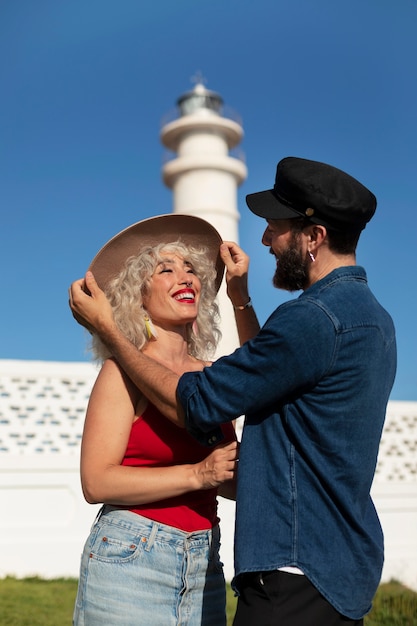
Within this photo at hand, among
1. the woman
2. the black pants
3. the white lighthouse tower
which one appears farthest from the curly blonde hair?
the white lighthouse tower

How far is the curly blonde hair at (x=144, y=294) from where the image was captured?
2.45 metres

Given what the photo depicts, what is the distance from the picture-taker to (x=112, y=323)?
87.4 inches

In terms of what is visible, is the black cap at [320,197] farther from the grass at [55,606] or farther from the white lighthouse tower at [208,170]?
the white lighthouse tower at [208,170]

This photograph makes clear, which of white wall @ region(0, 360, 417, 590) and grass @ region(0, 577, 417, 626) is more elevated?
white wall @ region(0, 360, 417, 590)

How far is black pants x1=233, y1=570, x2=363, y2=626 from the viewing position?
5.80ft

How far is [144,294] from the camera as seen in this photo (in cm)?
252

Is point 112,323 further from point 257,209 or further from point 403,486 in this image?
point 403,486

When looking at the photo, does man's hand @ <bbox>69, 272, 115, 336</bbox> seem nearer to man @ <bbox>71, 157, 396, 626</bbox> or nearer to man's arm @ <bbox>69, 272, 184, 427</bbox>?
man's arm @ <bbox>69, 272, 184, 427</bbox>

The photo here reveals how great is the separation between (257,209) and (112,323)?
0.58 metres

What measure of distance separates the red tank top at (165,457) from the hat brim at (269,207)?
2.36ft

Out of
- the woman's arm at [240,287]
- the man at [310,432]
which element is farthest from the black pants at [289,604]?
the woman's arm at [240,287]

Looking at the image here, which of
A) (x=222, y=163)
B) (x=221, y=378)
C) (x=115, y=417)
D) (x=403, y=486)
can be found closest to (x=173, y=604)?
(x=115, y=417)

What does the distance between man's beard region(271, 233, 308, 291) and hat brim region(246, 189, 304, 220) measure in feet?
0.21

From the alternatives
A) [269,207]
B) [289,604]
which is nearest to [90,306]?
[269,207]
